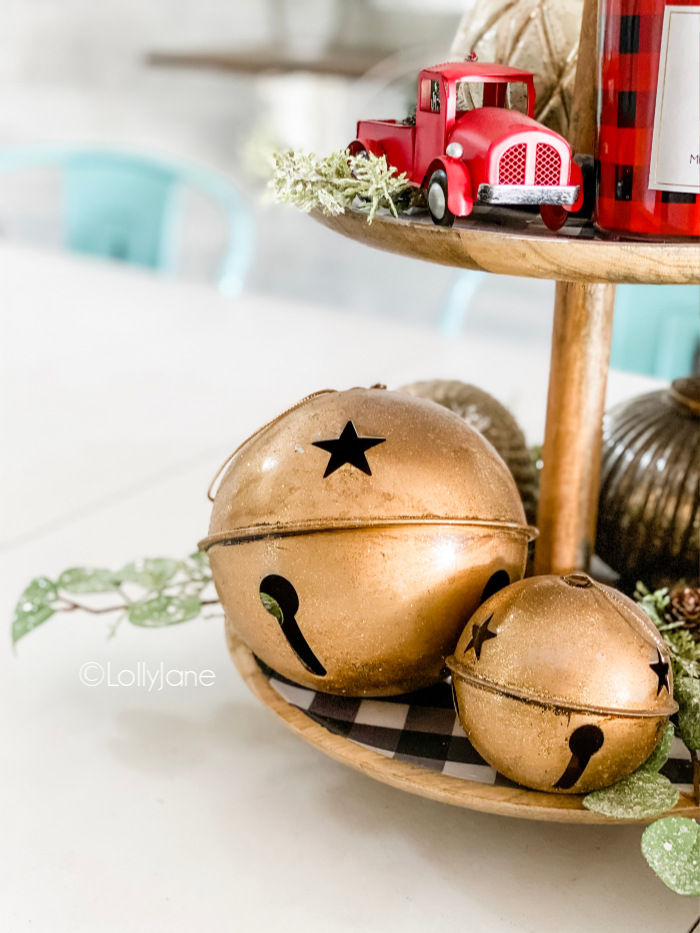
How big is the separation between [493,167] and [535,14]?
152 mm

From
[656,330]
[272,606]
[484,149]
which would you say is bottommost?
[272,606]

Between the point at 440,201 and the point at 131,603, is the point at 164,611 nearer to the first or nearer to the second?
the point at 131,603

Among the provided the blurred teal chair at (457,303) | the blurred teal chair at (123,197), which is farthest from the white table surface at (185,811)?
the blurred teal chair at (123,197)

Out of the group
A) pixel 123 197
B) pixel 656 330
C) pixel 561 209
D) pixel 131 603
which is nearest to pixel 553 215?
pixel 561 209

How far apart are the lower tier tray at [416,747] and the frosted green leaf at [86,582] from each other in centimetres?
9

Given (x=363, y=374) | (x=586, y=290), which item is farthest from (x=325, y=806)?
(x=363, y=374)

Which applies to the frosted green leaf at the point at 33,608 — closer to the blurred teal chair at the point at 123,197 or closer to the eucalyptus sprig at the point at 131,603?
the eucalyptus sprig at the point at 131,603

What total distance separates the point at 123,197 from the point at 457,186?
1260 millimetres

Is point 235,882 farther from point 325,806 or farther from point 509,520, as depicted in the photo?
point 509,520

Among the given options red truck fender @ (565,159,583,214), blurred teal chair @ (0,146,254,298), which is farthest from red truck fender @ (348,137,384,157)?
blurred teal chair @ (0,146,254,298)

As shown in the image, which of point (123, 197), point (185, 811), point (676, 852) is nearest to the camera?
point (676, 852)

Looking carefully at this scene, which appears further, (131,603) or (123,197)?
(123,197)

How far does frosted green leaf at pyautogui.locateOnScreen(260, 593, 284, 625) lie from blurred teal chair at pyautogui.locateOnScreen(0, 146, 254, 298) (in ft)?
3.64

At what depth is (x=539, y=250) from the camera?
0.38 metres
